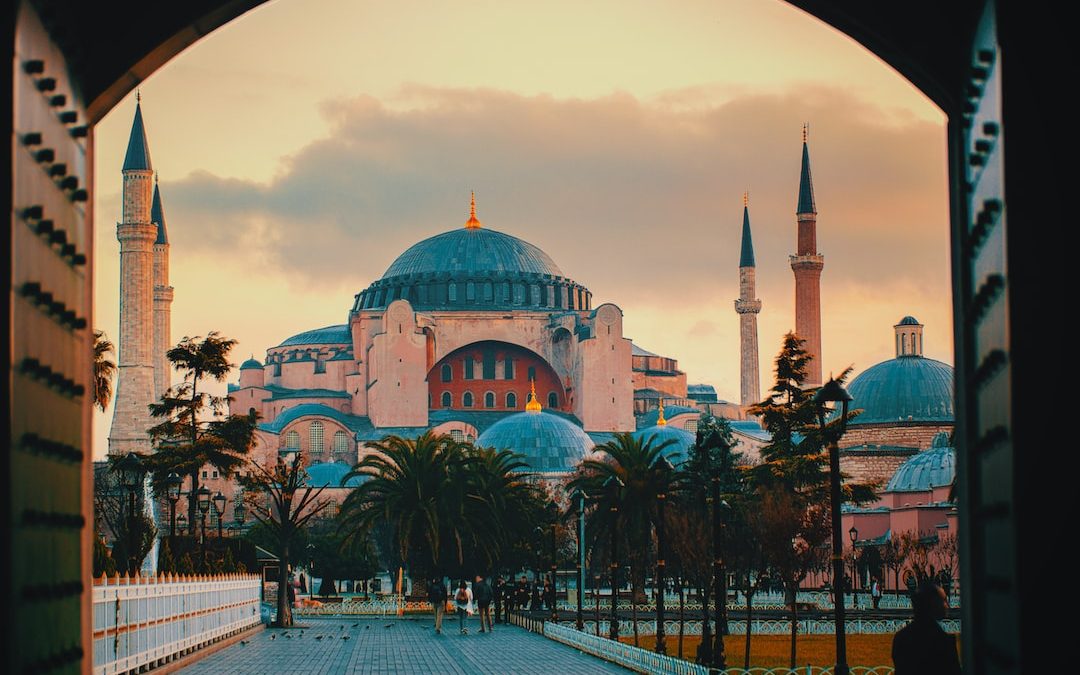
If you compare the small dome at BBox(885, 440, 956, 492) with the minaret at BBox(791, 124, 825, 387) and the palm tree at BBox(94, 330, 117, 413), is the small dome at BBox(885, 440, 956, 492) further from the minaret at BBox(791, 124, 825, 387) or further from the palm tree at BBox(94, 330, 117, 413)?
the palm tree at BBox(94, 330, 117, 413)

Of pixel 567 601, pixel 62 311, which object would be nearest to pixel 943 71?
pixel 62 311

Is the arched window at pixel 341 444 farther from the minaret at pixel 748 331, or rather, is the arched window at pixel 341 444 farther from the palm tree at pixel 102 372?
the palm tree at pixel 102 372

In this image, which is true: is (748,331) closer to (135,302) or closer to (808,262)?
(808,262)

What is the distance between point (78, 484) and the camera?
15.5 feet

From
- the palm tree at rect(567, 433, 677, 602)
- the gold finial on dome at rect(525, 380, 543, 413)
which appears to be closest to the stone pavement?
the palm tree at rect(567, 433, 677, 602)

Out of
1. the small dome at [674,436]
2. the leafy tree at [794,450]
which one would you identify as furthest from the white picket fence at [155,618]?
the small dome at [674,436]

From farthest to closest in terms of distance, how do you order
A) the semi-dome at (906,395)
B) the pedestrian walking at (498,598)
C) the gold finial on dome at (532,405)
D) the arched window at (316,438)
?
the arched window at (316,438)
the gold finial on dome at (532,405)
the semi-dome at (906,395)
the pedestrian walking at (498,598)

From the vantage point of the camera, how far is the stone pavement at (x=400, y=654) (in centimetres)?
1750

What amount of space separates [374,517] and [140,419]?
31035 millimetres

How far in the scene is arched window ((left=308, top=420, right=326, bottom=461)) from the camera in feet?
253

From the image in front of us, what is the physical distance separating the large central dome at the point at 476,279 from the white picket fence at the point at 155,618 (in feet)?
193

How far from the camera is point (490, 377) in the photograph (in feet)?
268

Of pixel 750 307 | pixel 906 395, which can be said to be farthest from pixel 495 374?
pixel 906 395

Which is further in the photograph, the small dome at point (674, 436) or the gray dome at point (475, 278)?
the gray dome at point (475, 278)
